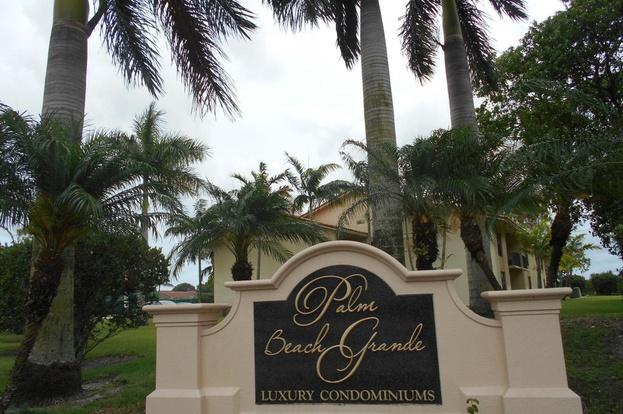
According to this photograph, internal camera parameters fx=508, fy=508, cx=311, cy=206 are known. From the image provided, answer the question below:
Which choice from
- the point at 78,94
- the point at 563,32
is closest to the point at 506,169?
the point at 563,32

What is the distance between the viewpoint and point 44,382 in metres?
9.23

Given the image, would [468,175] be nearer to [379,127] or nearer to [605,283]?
[379,127]

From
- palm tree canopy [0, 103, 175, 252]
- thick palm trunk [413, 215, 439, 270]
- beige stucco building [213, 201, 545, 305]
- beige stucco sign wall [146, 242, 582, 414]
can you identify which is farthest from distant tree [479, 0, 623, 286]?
palm tree canopy [0, 103, 175, 252]

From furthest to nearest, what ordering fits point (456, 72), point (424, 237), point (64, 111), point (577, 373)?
1. point (456, 72)
2. point (424, 237)
3. point (64, 111)
4. point (577, 373)

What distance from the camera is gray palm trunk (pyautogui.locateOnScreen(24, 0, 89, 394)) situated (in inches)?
371

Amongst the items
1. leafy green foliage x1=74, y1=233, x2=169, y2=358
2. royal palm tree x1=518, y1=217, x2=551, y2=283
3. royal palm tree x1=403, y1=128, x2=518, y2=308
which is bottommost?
leafy green foliage x1=74, y1=233, x2=169, y2=358

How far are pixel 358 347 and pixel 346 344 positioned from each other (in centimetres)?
15

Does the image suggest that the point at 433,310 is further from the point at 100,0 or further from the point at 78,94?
the point at 100,0

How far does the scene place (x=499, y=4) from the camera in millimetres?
15805

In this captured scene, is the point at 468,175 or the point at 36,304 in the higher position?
the point at 468,175

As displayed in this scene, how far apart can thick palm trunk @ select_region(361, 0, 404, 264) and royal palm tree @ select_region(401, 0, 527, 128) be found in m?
2.17

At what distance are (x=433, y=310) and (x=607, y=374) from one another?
15.2 feet

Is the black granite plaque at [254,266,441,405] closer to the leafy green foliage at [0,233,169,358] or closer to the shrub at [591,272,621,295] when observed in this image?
the leafy green foliage at [0,233,169,358]

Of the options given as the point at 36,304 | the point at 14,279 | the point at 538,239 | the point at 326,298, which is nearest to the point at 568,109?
the point at 326,298
